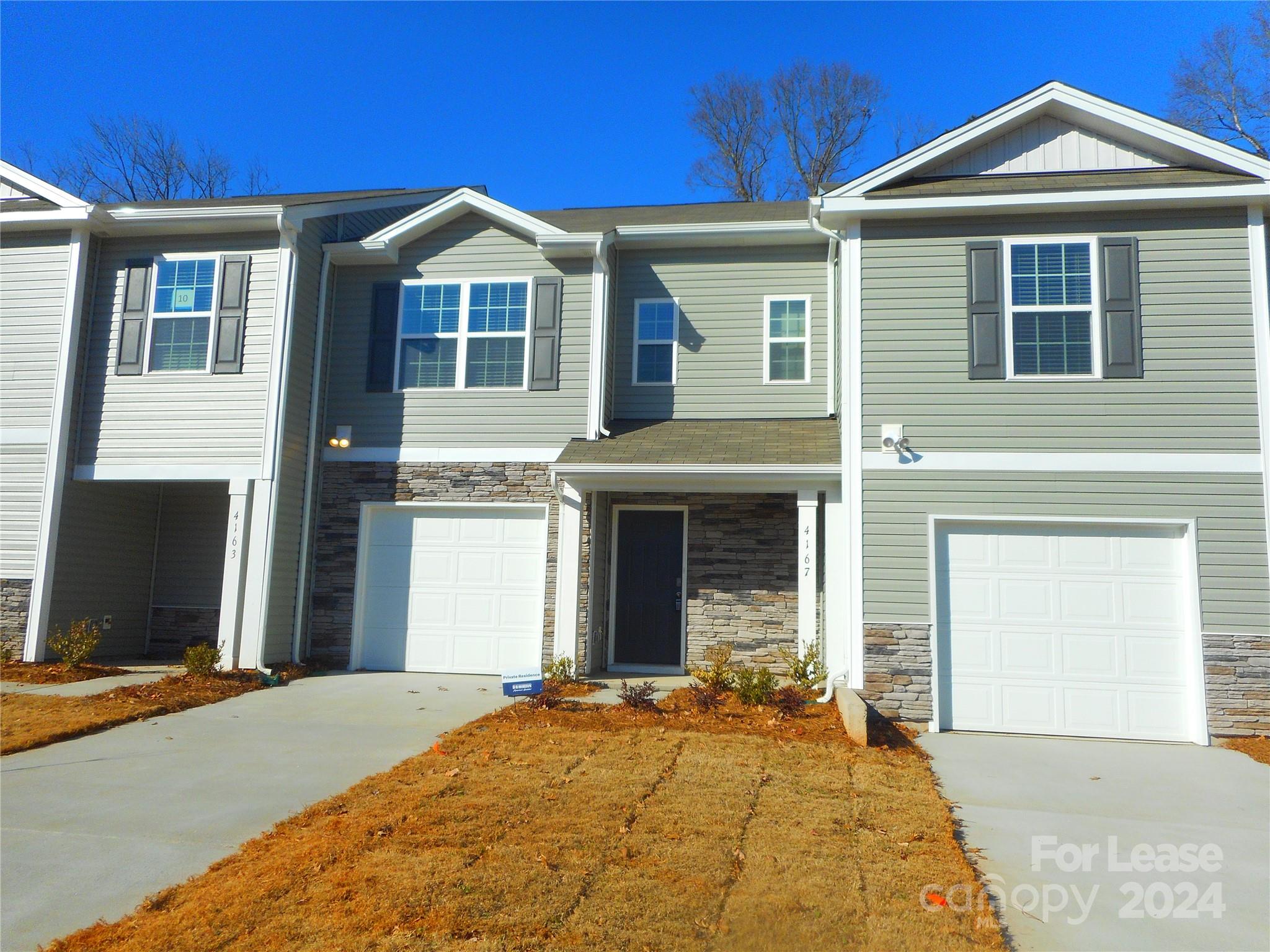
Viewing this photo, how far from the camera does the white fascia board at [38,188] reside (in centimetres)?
1091

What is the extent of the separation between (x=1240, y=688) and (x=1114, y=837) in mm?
3704

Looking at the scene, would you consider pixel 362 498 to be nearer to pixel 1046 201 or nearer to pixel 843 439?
pixel 843 439

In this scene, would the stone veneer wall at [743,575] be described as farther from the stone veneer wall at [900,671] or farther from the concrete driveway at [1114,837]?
the concrete driveway at [1114,837]

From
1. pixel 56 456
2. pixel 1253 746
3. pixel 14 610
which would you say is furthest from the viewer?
pixel 56 456

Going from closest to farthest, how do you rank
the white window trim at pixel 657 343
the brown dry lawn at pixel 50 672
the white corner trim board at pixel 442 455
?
1. the brown dry lawn at pixel 50 672
2. the white corner trim board at pixel 442 455
3. the white window trim at pixel 657 343

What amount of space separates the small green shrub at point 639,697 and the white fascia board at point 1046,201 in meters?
5.29

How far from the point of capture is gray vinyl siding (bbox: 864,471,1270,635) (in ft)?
26.6

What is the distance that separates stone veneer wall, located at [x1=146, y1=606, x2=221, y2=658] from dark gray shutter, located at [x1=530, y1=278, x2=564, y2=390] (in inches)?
234

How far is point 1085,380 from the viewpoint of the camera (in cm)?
856

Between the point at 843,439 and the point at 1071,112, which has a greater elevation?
the point at 1071,112

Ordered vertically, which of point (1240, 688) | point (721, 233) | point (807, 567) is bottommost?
point (1240, 688)

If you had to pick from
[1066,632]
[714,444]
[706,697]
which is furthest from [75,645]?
[1066,632]

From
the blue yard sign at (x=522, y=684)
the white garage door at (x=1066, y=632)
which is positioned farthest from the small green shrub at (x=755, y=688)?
the blue yard sign at (x=522, y=684)

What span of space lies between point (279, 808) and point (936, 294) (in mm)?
7555
